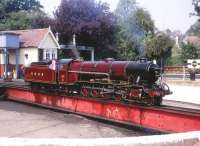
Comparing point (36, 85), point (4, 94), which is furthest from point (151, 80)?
point (4, 94)

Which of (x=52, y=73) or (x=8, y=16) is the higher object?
(x=8, y=16)

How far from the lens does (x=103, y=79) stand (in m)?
17.6

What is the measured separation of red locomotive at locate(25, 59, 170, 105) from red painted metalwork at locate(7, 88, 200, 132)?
40.2 inches

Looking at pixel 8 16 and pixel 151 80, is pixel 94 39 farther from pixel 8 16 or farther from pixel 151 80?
pixel 151 80

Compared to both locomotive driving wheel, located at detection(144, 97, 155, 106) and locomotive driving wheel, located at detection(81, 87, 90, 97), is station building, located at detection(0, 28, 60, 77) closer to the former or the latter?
locomotive driving wheel, located at detection(81, 87, 90, 97)

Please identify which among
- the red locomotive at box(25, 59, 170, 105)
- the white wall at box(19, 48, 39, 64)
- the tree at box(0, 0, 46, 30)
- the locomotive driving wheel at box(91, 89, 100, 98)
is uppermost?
the tree at box(0, 0, 46, 30)

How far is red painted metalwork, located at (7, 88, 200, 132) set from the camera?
1130 cm

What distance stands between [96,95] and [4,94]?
25.4 ft

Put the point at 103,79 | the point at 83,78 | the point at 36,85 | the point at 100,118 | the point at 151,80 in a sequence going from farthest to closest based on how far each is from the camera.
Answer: the point at 36,85 < the point at 83,78 < the point at 103,79 < the point at 151,80 < the point at 100,118

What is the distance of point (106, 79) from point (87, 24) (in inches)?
1157

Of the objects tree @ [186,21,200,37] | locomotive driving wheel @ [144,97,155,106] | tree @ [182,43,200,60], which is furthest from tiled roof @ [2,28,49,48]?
tree @ [186,21,200,37]

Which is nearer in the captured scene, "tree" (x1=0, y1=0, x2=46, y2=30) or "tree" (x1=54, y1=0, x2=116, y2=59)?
"tree" (x1=54, y1=0, x2=116, y2=59)

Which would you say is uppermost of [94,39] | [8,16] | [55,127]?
[8,16]

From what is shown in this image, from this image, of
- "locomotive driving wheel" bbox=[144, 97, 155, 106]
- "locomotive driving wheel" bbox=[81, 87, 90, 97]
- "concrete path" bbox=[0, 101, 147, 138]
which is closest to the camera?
"concrete path" bbox=[0, 101, 147, 138]
